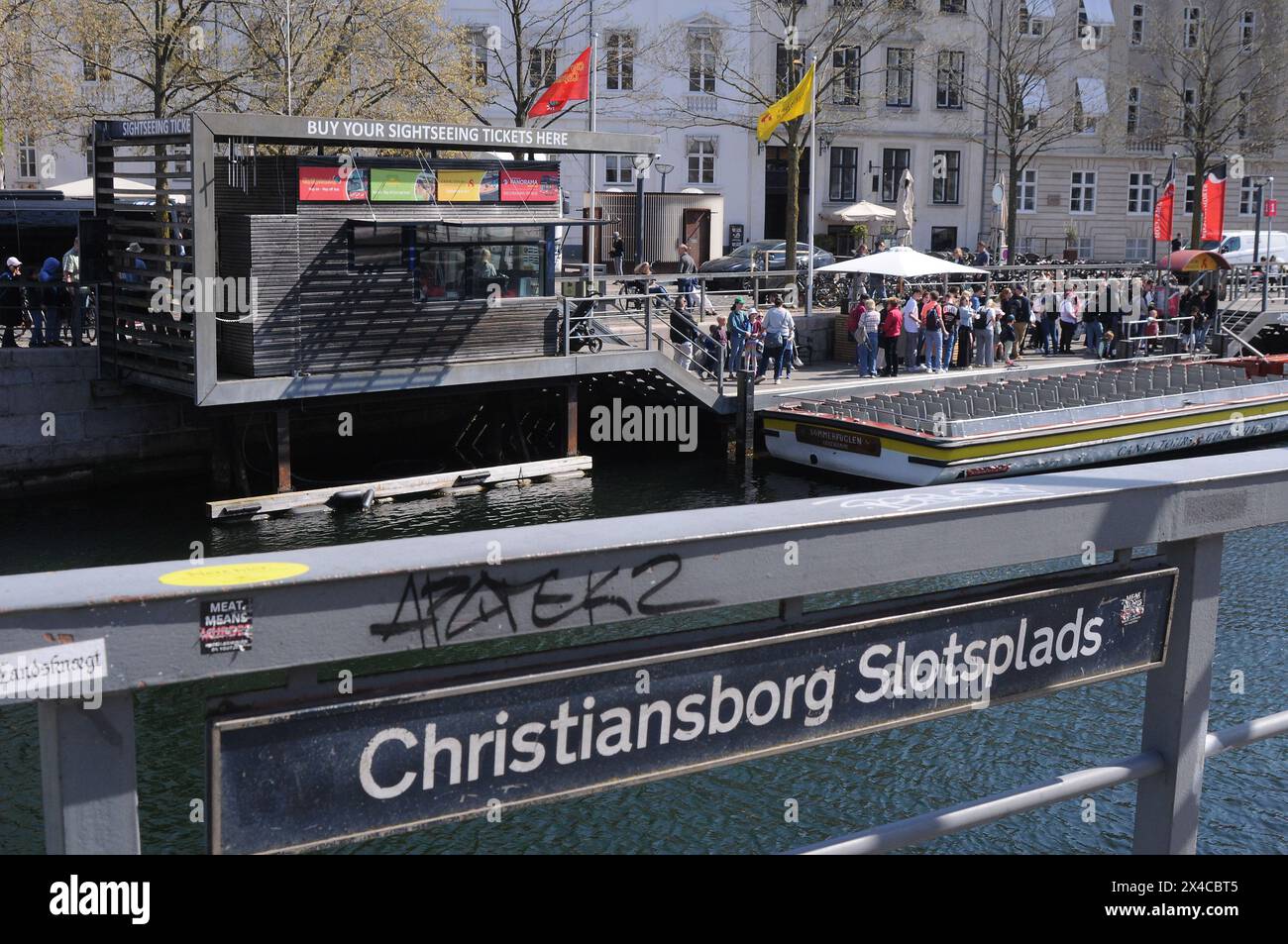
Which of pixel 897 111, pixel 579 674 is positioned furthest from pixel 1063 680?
pixel 897 111

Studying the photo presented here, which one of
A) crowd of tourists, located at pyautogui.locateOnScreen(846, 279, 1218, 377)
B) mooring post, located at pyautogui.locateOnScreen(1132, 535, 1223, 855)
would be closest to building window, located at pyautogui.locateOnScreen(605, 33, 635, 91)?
crowd of tourists, located at pyautogui.locateOnScreen(846, 279, 1218, 377)

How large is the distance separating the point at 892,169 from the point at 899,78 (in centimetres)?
351

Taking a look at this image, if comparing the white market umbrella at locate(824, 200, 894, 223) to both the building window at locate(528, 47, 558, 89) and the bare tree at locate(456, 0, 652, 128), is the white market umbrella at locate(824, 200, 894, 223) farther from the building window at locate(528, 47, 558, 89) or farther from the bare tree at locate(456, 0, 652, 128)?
the building window at locate(528, 47, 558, 89)

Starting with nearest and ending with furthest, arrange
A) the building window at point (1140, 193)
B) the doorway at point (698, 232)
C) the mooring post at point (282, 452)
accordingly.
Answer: the mooring post at point (282, 452)
the doorway at point (698, 232)
the building window at point (1140, 193)

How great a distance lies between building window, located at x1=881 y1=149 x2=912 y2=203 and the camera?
183 feet

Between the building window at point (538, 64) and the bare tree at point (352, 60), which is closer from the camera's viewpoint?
the bare tree at point (352, 60)

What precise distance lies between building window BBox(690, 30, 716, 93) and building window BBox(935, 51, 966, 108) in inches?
419

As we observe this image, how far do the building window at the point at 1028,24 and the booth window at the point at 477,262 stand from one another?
38247 millimetres

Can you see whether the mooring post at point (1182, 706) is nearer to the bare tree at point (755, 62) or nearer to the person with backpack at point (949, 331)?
the person with backpack at point (949, 331)

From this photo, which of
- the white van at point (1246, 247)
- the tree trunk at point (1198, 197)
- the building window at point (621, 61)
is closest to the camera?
the building window at point (621, 61)

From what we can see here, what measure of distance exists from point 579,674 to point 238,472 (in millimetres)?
21217

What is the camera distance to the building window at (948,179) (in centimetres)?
5672

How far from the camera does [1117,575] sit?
3.17m

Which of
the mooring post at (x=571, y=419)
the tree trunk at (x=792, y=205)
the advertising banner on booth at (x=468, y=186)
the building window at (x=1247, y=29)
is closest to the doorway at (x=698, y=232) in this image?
the tree trunk at (x=792, y=205)
